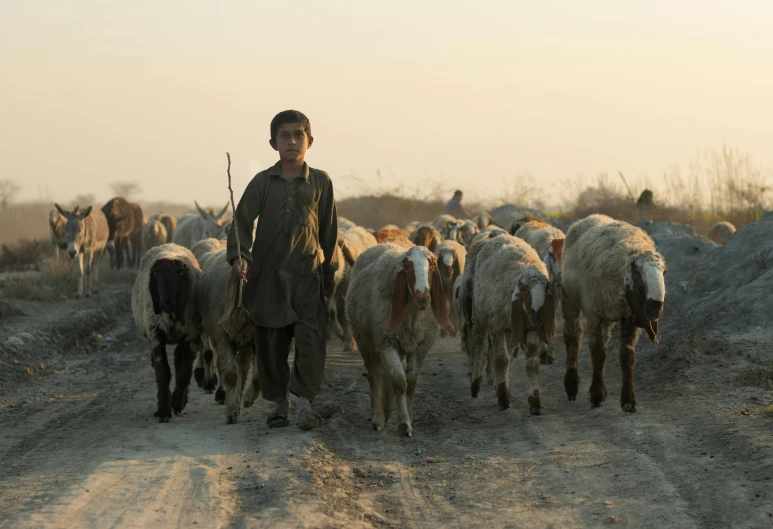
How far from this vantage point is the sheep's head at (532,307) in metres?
9.30

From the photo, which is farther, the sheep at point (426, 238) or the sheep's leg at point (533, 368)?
the sheep at point (426, 238)

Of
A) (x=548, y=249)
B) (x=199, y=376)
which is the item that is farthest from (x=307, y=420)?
(x=548, y=249)

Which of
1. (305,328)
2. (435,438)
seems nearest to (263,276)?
(305,328)

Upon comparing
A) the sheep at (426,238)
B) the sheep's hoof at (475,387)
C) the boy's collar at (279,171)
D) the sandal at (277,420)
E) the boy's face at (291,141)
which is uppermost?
the boy's face at (291,141)

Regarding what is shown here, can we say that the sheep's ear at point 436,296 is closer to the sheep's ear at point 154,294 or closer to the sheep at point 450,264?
the sheep's ear at point 154,294

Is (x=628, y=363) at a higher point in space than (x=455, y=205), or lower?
lower

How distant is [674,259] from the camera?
16.8m

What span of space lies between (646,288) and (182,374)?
456cm

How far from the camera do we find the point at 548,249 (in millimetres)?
12289

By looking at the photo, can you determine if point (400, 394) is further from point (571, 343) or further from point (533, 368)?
point (571, 343)

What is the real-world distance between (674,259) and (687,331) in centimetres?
424

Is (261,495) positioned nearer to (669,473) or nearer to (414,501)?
(414,501)

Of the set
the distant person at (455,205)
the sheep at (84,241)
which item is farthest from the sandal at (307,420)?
the distant person at (455,205)

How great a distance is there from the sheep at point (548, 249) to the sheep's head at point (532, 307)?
0.33 metres
